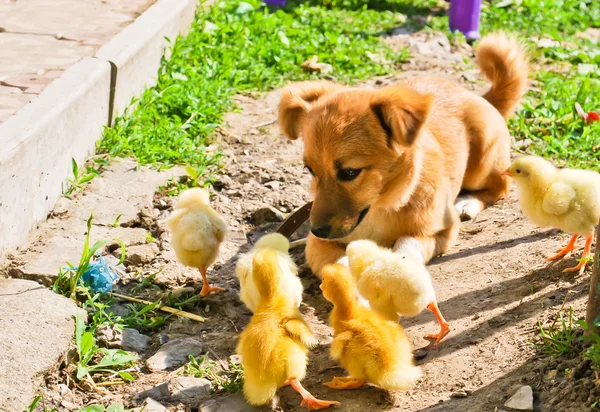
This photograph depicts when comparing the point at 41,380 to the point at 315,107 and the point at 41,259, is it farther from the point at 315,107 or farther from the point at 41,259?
the point at 315,107

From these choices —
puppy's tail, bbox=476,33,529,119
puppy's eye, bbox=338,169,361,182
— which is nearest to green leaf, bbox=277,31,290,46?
puppy's tail, bbox=476,33,529,119

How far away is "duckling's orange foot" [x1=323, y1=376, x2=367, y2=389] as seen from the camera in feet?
12.3

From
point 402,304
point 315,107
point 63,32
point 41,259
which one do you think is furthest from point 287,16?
point 402,304

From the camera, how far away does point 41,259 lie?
464 centimetres

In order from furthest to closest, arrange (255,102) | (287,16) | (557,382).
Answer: (287,16) → (255,102) → (557,382)

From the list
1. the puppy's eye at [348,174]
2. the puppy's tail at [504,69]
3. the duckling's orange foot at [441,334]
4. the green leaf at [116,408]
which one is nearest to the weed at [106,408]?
the green leaf at [116,408]

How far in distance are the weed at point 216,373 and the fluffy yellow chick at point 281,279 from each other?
12.7 inches

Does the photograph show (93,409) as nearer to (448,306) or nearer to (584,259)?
(448,306)

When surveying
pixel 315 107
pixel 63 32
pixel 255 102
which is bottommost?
pixel 255 102

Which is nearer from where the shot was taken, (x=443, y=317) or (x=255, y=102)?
(x=443, y=317)

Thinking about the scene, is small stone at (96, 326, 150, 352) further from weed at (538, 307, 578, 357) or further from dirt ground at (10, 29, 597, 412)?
weed at (538, 307, 578, 357)

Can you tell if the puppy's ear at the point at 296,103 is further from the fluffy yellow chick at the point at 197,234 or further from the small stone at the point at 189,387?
the small stone at the point at 189,387

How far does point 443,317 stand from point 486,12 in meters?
6.48

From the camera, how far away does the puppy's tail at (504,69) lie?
634cm
